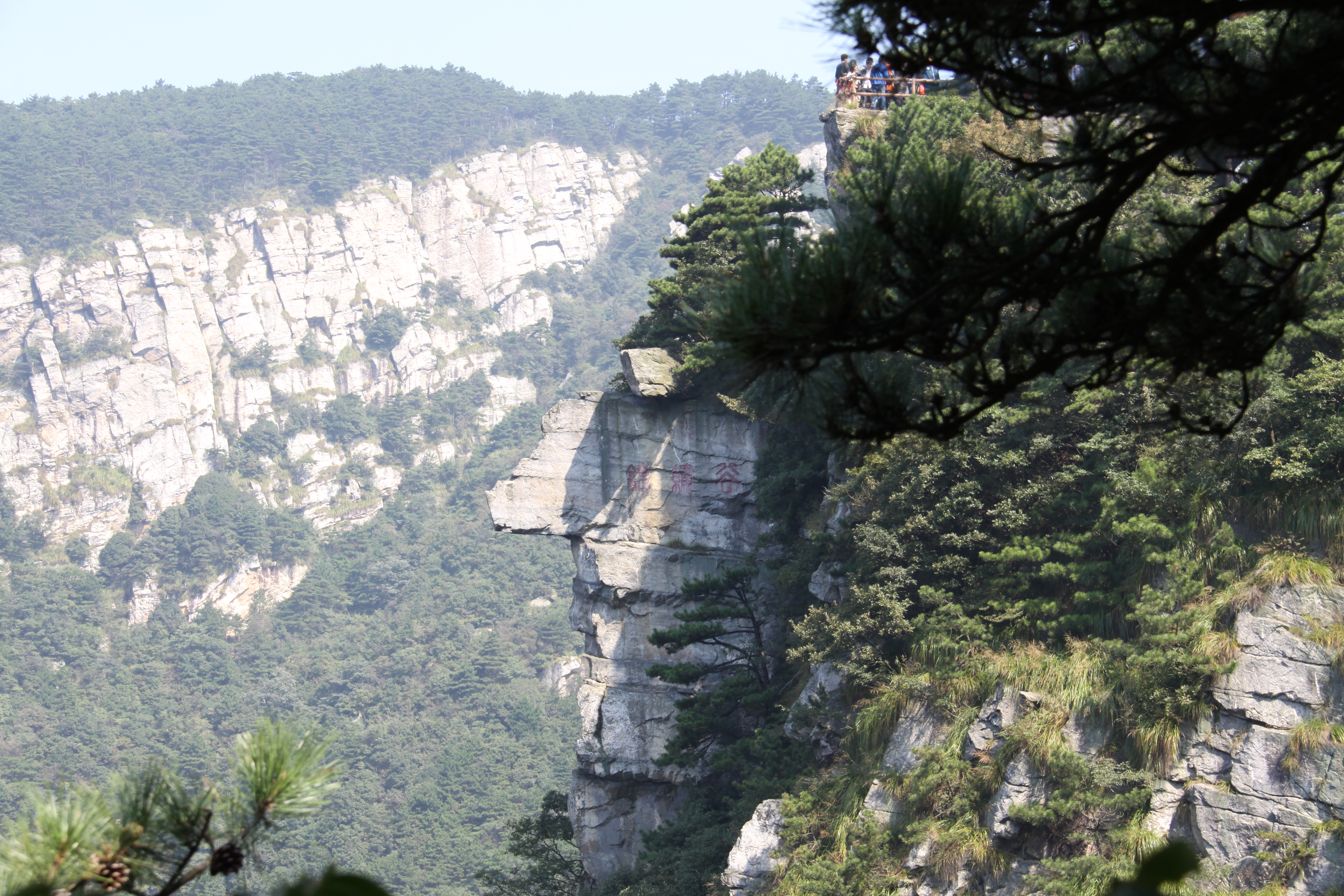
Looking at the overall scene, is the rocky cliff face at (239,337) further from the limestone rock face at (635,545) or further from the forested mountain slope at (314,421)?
the limestone rock face at (635,545)

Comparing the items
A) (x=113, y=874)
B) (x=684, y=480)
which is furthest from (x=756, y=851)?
(x=113, y=874)

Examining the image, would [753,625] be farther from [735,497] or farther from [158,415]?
[158,415]

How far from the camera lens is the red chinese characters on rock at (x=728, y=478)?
546 inches

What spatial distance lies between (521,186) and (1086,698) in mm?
62798

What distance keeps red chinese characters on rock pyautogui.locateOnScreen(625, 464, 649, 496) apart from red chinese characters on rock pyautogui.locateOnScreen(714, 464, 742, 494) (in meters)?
0.92

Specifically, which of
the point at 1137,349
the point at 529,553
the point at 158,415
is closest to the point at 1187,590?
the point at 1137,349

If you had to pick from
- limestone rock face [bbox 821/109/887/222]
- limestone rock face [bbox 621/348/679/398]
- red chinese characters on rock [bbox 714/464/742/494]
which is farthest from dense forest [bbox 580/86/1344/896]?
limestone rock face [bbox 621/348/679/398]

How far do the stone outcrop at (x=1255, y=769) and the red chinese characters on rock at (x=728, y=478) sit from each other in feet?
23.3

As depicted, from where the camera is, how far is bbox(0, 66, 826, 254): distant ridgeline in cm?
5769

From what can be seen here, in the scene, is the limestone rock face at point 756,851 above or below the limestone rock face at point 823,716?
below

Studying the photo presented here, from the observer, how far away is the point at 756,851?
8.73 m

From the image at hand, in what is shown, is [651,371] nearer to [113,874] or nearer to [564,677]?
[113,874]

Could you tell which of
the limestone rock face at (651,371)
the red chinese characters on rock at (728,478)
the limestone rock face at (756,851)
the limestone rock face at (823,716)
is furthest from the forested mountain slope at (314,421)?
the limestone rock face at (756,851)

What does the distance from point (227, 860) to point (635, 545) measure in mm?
11999
